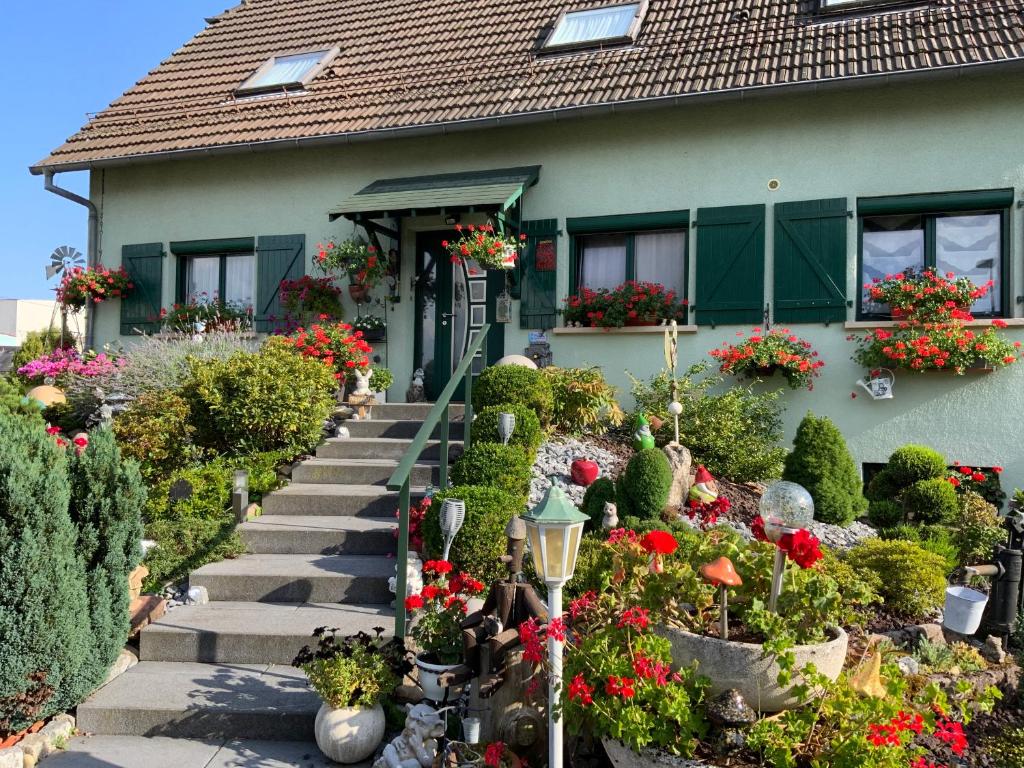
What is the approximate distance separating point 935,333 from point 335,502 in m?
5.50

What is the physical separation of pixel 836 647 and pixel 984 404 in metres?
5.37

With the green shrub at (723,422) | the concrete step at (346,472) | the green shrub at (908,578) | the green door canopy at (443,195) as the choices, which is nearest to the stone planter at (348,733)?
the concrete step at (346,472)

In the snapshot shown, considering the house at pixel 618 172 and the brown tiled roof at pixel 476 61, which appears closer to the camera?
the house at pixel 618 172

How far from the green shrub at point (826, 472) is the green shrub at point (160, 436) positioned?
5.12 metres

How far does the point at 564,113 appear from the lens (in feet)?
26.8

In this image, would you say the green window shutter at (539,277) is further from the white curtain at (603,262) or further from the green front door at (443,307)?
the green front door at (443,307)

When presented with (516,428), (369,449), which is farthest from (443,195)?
→ (516,428)

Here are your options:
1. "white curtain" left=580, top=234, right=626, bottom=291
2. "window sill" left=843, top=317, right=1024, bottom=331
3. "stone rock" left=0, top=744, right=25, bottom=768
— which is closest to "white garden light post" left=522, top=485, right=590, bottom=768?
"stone rock" left=0, top=744, right=25, bottom=768

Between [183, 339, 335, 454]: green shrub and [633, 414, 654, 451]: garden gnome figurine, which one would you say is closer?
[633, 414, 654, 451]: garden gnome figurine

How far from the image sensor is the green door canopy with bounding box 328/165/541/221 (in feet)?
26.4

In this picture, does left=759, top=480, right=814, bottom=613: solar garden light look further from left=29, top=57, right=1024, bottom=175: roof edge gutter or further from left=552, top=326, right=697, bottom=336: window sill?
left=29, top=57, right=1024, bottom=175: roof edge gutter

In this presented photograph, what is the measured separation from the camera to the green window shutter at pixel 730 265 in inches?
309

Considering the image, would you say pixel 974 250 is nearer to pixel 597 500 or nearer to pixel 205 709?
pixel 597 500

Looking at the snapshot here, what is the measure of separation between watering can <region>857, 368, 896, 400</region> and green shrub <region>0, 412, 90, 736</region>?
6.67 m
